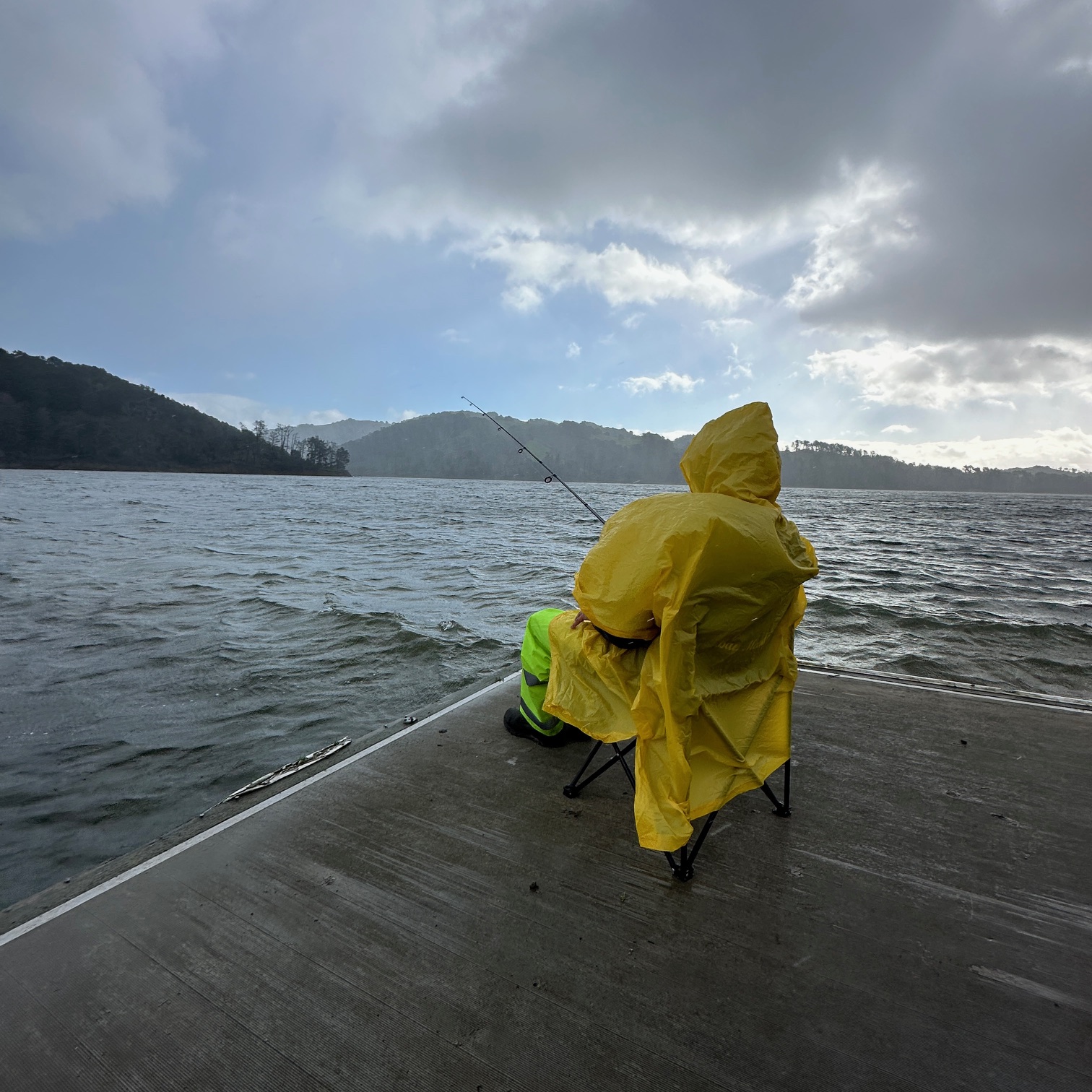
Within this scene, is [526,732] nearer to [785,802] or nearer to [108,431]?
[785,802]

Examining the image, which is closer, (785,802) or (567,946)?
(567,946)

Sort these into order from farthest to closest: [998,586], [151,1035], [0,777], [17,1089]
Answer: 1. [998,586]
2. [0,777]
3. [151,1035]
4. [17,1089]

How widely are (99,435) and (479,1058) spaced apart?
177 m

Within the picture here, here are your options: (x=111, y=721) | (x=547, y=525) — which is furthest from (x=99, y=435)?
(x=111, y=721)

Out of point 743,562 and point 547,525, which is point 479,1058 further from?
point 547,525

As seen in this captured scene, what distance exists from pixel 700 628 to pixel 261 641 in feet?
26.1

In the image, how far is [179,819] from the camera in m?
4.31

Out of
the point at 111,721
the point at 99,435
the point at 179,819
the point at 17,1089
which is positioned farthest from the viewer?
the point at 99,435

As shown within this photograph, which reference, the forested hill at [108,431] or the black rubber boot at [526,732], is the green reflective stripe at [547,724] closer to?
the black rubber boot at [526,732]

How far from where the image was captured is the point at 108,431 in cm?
14125

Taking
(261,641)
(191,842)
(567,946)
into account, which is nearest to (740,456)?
(567,946)

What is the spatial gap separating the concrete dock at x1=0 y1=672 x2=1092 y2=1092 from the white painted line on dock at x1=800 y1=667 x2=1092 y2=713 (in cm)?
106

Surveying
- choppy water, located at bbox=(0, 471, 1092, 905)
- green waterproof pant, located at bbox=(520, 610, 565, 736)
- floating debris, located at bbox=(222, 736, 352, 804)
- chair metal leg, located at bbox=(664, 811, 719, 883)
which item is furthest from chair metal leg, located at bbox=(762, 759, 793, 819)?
choppy water, located at bbox=(0, 471, 1092, 905)

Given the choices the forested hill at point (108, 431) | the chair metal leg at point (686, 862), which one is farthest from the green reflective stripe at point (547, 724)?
the forested hill at point (108, 431)
